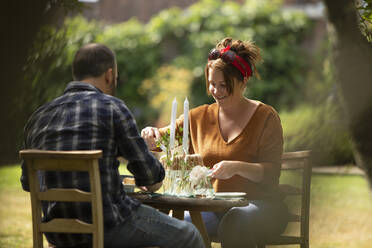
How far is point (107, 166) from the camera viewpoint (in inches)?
89.3

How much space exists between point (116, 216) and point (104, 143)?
27 centimetres

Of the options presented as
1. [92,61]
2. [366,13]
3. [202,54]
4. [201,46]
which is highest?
[201,46]

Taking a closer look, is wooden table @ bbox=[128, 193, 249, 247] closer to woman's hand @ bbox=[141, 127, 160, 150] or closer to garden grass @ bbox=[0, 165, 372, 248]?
woman's hand @ bbox=[141, 127, 160, 150]

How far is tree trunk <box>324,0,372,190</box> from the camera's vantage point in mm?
2246

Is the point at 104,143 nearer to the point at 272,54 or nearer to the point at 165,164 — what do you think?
the point at 165,164

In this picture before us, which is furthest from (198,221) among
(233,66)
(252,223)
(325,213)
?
(325,213)

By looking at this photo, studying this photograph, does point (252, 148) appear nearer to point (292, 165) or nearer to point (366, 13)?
point (292, 165)

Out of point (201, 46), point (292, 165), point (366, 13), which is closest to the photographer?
point (366, 13)

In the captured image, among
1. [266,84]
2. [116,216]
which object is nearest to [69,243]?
[116,216]

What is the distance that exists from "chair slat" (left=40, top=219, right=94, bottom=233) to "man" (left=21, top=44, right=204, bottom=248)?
55mm

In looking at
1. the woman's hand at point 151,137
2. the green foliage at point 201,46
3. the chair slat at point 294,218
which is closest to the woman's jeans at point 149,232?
the woman's hand at point 151,137

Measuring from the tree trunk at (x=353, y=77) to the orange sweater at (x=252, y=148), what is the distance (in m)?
0.59

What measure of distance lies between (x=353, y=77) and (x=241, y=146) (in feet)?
2.57

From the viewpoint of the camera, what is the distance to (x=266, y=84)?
37.9 ft
